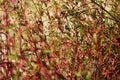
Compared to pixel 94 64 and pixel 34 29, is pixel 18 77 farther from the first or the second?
pixel 94 64

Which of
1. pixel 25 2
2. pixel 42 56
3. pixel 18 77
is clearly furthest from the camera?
pixel 25 2

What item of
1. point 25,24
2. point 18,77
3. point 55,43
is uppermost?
point 25,24

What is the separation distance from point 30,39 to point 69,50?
30 cm

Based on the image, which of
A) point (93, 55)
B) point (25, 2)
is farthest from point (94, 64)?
point (25, 2)

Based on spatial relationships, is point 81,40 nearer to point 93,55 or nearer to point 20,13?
point 93,55

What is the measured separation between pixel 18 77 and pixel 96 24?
61cm

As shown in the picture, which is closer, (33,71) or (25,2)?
(33,71)

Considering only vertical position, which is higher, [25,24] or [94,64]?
[25,24]

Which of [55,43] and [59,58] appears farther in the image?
[55,43]

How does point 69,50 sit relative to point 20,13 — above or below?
below

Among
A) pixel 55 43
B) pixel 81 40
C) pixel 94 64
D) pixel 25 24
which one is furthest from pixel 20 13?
pixel 94 64

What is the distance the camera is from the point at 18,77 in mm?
1756

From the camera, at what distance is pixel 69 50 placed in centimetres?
199

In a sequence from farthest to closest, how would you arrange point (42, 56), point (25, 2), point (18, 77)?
point (25, 2) < point (42, 56) < point (18, 77)
